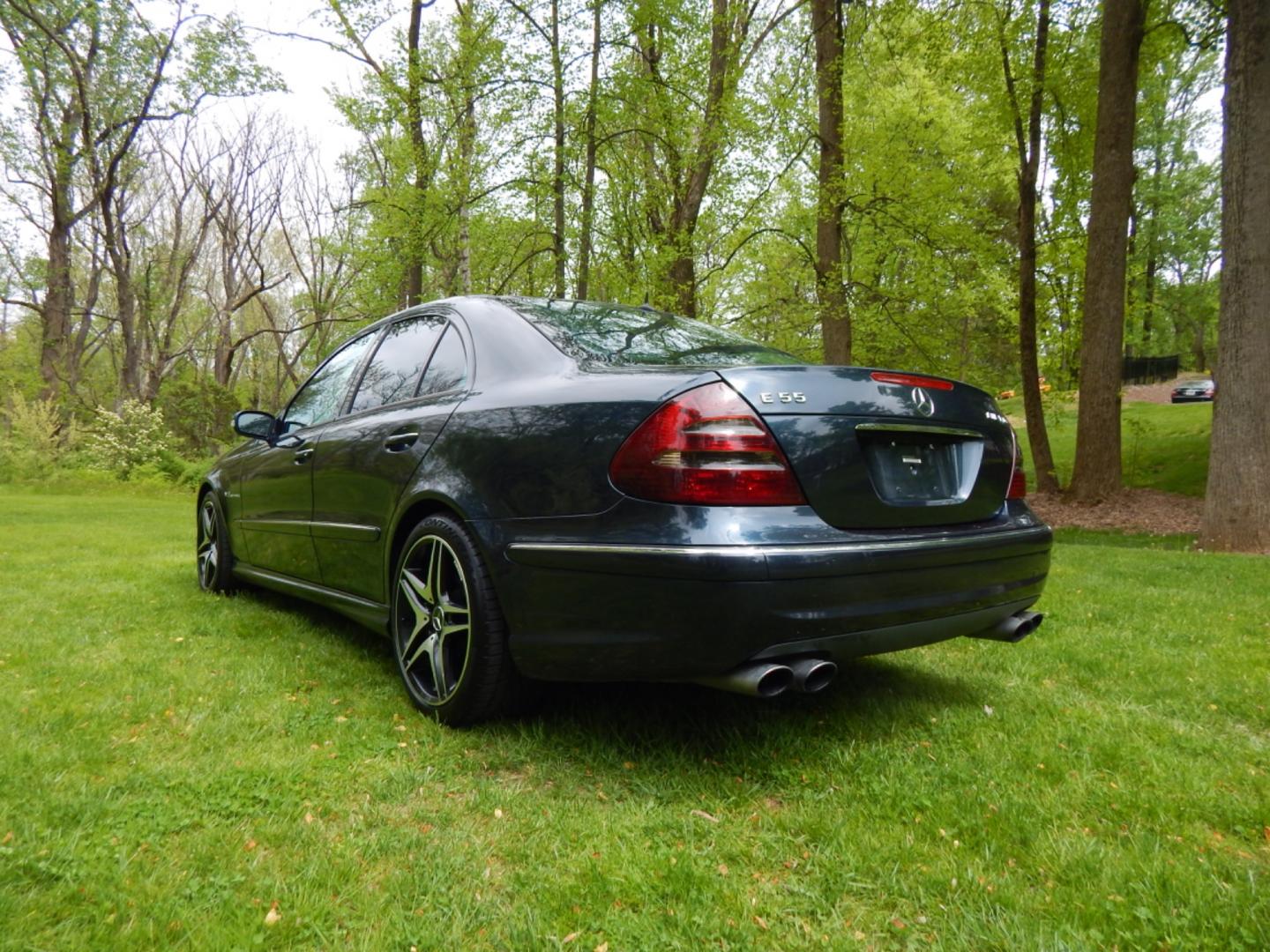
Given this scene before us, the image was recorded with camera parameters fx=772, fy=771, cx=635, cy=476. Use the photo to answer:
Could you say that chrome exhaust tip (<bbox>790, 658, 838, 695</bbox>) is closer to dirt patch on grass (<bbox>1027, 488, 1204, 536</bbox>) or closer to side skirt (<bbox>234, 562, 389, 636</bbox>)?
side skirt (<bbox>234, 562, 389, 636</bbox>)

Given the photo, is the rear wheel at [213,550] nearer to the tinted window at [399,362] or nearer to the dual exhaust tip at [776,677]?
the tinted window at [399,362]

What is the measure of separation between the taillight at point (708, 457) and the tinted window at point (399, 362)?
4.98ft

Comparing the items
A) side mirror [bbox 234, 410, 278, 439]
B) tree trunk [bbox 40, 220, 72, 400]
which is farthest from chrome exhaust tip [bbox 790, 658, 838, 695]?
tree trunk [bbox 40, 220, 72, 400]

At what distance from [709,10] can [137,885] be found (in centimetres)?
1515

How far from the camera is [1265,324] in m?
7.94

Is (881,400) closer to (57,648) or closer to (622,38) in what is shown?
(57,648)

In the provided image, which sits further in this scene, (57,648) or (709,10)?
(709,10)

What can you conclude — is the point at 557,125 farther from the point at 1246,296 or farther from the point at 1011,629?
the point at 1011,629

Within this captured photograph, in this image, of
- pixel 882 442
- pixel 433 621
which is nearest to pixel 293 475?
pixel 433 621

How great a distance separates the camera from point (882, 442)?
2.32 m

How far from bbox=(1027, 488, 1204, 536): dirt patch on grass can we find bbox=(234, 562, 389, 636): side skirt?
33.6 feet

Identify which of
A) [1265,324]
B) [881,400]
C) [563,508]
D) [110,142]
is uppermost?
[110,142]

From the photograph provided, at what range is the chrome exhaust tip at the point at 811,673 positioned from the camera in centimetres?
201

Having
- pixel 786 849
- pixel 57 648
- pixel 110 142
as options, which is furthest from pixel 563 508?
pixel 110 142
